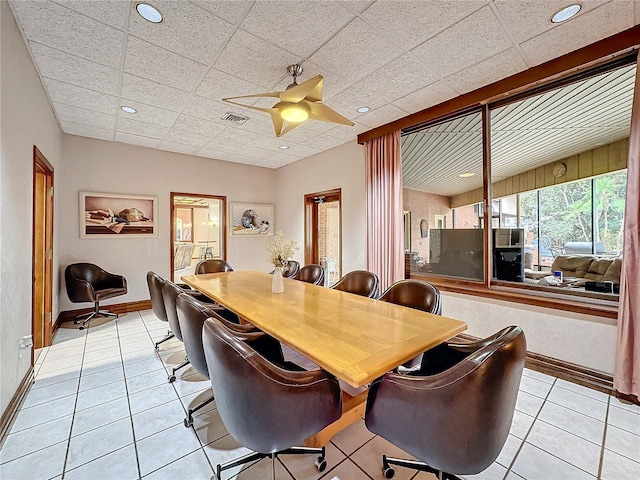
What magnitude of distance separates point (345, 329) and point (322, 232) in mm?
4483

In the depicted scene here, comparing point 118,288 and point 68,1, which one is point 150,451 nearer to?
point 68,1

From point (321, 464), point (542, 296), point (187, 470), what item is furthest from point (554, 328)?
point (187, 470)

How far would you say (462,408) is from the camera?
1066 mm

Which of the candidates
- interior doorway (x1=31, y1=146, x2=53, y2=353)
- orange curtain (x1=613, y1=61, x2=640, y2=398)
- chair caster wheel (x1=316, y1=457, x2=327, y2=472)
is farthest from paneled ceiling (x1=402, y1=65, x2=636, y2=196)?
interior doorway (x1=31, y1=146, x2=53, y2=353)

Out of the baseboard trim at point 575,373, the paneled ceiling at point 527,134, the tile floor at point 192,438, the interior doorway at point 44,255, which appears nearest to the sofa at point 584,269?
the baseboard trim at point 575,373

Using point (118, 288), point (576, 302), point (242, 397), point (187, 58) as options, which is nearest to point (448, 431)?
point (242, 397)

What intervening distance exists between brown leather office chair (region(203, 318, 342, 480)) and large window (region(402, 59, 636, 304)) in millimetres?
2745

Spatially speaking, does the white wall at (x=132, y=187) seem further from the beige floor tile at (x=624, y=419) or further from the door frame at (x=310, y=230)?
the beige floor tile at (x=624, y=419)

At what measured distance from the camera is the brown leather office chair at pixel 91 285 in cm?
405

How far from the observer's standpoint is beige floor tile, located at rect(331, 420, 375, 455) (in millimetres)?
1788

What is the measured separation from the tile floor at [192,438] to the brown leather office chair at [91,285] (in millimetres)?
1607

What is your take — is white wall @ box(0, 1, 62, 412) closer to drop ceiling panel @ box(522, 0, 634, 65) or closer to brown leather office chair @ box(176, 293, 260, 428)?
brown leather office chair @ box(176, 293, 260, 428)

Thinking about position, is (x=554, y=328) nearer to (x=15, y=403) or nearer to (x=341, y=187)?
(x=341, y=187)

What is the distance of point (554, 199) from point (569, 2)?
1.88 meters
